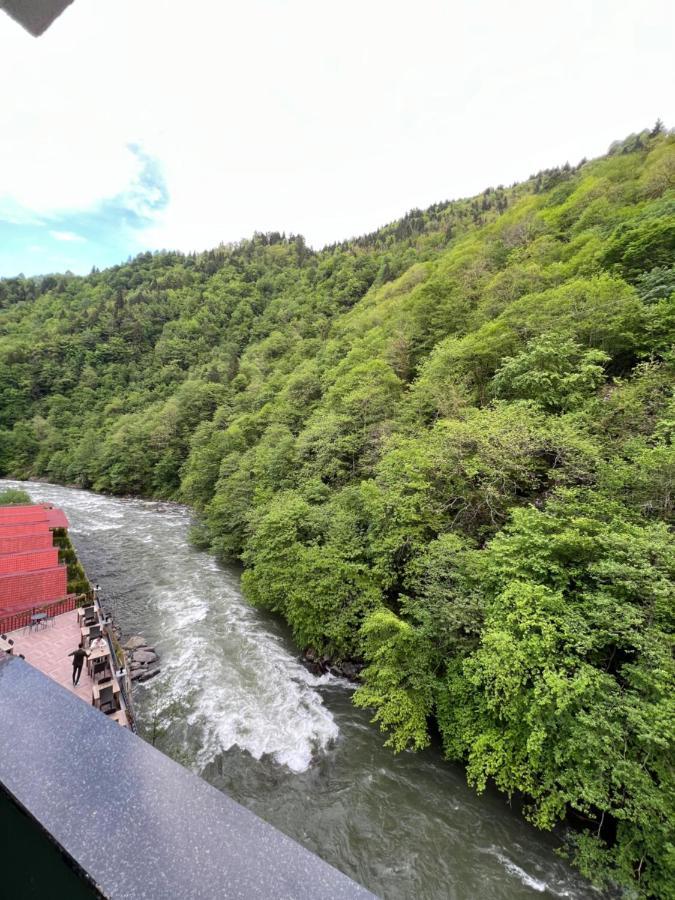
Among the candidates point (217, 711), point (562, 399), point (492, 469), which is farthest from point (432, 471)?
point (217, 711)

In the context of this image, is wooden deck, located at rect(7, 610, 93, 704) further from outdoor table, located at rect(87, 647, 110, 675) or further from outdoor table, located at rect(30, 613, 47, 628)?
outdoor table, located at rect(87, 647, 110, 675)

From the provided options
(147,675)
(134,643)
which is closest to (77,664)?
(147,675)

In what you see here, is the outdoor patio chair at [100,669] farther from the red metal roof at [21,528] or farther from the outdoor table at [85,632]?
the red metal roof at [21,528]

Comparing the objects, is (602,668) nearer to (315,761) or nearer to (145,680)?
(315,761)

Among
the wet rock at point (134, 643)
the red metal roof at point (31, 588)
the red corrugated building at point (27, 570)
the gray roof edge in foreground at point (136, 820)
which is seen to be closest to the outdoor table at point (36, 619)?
the red corrugated building at point (27, 570)

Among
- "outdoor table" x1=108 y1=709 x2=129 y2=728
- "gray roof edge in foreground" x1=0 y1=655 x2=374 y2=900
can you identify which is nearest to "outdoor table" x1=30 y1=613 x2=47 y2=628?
"outdoor table" x1=108 y1=709 x2=129 y2=728
